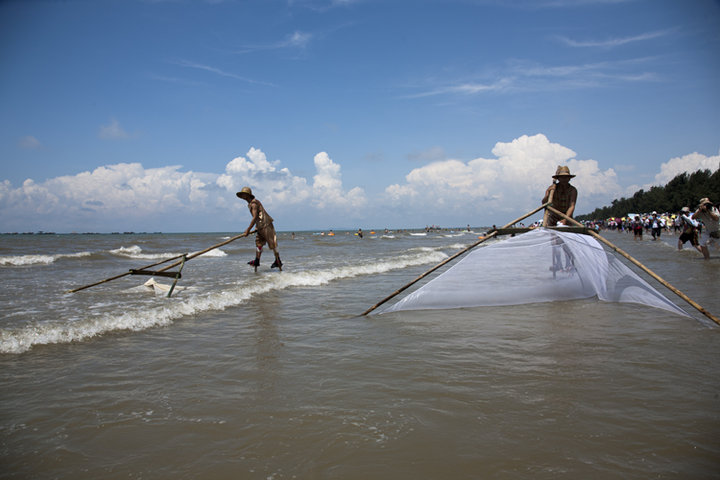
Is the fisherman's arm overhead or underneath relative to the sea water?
overhead

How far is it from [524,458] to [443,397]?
719 mm

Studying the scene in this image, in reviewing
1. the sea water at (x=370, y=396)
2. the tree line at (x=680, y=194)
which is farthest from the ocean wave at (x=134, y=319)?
the tree line at (x=680, y=194)

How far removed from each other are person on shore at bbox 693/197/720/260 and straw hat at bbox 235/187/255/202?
1120cm

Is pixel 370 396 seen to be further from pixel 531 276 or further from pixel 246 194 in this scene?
pixel 246 194

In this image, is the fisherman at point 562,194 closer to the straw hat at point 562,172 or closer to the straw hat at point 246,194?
the straw hat at point 562,172

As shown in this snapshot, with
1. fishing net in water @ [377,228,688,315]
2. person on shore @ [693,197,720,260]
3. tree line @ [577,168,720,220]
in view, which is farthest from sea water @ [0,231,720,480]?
tree line @ [577,168,720,220]

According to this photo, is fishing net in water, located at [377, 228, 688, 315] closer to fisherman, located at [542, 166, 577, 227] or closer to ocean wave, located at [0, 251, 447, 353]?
fisherman, located at [542, 166, 577, 227]

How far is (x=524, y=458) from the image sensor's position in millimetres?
1873

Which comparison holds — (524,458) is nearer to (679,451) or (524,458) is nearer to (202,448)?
(679,451)

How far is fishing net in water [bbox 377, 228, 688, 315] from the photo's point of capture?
491 cm

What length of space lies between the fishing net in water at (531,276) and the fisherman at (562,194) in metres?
1.44

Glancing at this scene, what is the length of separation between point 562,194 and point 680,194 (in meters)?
74.8

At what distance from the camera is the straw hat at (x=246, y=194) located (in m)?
9.53

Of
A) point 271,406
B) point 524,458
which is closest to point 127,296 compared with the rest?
point 271,406
